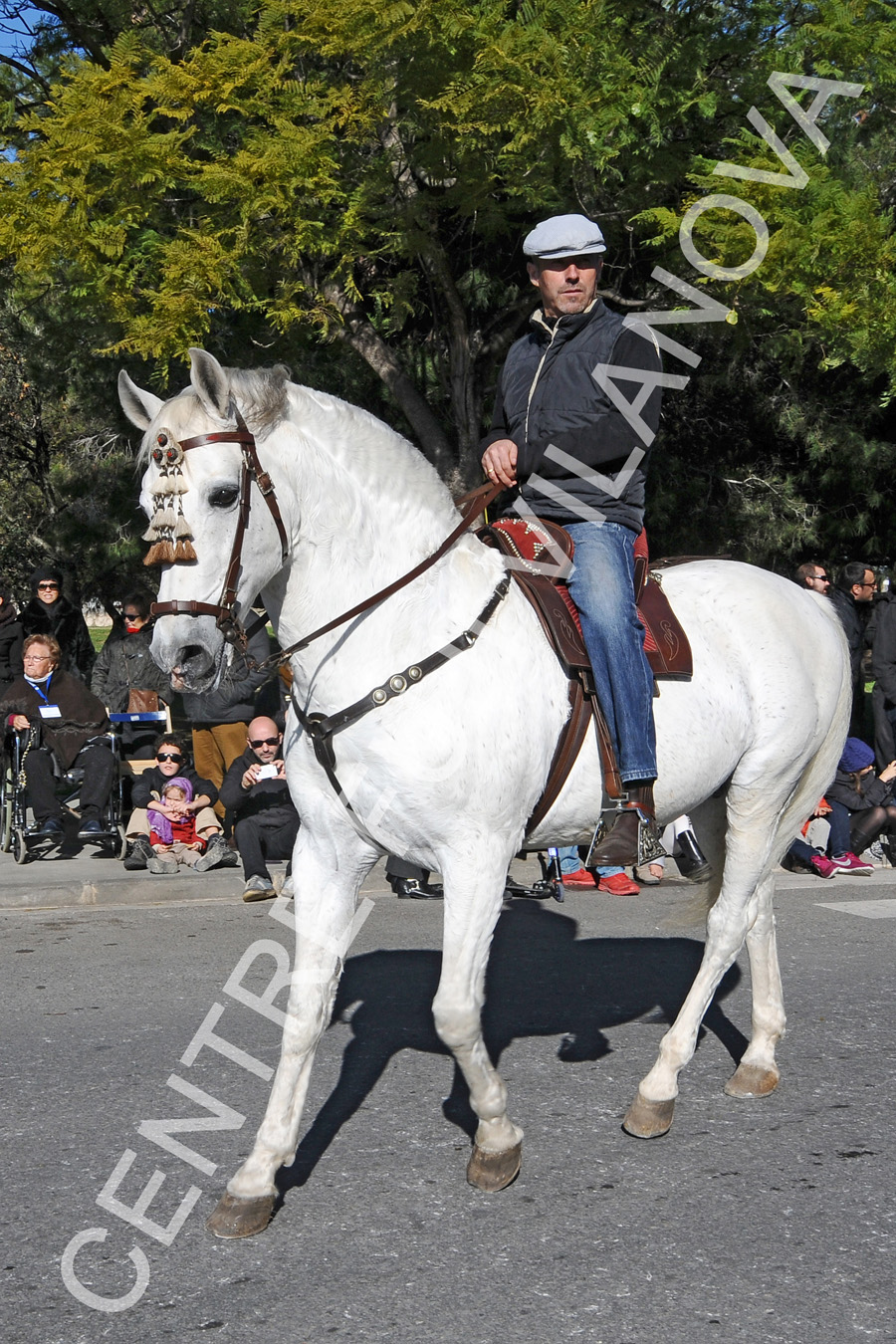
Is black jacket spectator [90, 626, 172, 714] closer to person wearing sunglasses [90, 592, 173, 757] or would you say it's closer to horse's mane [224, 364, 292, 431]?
person wearing sunglasses [90, 592, 173, 757]

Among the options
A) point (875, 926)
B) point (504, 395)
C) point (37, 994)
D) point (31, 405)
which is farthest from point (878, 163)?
point (31, 405)

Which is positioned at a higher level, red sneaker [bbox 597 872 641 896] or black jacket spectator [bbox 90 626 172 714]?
black jacket spectator [bbox 90 626 172 714]

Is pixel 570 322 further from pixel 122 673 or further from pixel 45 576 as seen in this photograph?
pixel 45 576

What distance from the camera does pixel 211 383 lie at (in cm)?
359

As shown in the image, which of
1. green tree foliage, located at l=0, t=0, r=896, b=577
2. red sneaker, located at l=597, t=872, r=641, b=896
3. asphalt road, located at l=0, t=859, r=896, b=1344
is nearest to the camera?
asphalt road, located at l=0, t=859, r=896, b=1344

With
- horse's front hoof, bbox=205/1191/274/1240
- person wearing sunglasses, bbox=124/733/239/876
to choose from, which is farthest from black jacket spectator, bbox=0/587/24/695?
horse's front hoof, bbox=205/1191/274/1240

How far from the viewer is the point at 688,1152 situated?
4.33m

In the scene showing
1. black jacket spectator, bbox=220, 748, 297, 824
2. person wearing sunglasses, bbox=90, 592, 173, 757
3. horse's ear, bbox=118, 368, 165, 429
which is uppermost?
horse's ear, bbox=118, 368, 165, 429

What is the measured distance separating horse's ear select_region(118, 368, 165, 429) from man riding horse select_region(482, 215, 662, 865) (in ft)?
3.60

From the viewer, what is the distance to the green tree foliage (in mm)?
10086

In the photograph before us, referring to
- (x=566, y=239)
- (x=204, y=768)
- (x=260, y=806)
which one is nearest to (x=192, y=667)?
(x=566, y=239)

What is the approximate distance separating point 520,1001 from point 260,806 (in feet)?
14.6

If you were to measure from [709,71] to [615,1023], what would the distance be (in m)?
8.81

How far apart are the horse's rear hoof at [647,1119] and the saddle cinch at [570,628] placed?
1.00 meters
